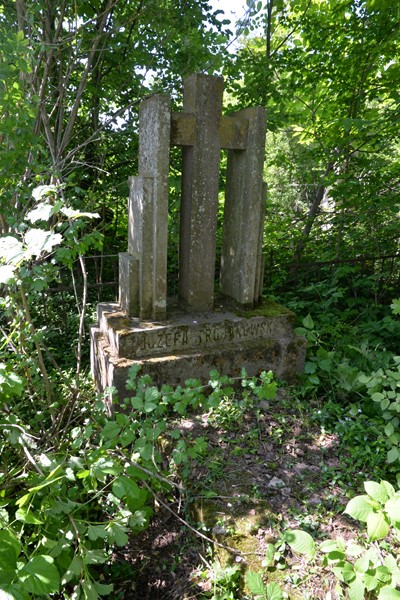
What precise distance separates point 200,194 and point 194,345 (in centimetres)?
122

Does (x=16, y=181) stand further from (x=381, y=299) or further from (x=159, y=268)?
(x=381, y=299)

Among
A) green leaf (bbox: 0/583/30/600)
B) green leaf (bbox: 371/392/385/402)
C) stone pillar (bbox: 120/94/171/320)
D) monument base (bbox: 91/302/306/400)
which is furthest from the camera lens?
monument base (bbox: 91/302/306/400)

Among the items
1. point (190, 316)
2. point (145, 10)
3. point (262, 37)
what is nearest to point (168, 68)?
point (145, 10)

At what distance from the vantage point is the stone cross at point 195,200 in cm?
322

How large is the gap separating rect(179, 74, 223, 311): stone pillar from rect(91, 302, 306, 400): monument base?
241 millimetres

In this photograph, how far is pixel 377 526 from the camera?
152 cm

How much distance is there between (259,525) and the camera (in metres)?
2.27

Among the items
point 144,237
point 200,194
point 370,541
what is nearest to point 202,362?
point 144,237

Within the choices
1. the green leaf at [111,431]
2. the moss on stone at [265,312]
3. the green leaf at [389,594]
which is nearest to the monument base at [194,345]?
the moss on stone at [265,312]

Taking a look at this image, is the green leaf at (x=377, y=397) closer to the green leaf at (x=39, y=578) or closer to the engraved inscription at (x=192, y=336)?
the engraved inscription at (x=192, y=336)

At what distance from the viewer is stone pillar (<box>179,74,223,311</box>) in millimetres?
3307

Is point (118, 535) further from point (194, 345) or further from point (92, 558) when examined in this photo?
point (194, 345)

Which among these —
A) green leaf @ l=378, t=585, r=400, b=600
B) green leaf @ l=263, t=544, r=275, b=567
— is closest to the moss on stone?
green leaf @ l=263, t=544, r=275, b=567

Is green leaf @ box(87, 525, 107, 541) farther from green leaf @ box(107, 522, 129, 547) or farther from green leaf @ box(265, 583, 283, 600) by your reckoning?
green leaf @ box(265, 583, 283, 600)
